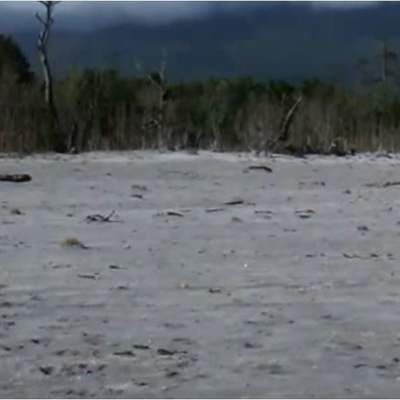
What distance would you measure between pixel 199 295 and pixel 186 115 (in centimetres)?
1920

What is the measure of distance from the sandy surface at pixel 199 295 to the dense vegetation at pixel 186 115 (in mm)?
8588

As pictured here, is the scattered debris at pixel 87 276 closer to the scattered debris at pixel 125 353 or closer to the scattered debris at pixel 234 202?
the scattered debris at pixel 125 353

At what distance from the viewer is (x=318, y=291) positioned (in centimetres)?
767

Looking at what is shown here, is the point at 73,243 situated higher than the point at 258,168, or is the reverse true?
the point at 73,243

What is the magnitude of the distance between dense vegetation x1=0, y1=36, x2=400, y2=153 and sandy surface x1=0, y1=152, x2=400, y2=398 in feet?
28.2

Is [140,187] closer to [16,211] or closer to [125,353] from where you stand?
[16,211]

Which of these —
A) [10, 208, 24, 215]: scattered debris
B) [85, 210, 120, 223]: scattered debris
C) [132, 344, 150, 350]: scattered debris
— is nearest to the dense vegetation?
[10, 208, 24, 215]: scattered debris

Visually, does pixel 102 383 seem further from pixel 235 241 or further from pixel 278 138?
pixel 278 138

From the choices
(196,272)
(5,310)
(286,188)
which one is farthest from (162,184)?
(5,310)

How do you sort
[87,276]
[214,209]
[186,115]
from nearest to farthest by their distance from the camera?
[87,276], [214,209], [186,115]

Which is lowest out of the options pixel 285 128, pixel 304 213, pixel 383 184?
pixel 383 184

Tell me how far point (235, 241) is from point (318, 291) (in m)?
2.37

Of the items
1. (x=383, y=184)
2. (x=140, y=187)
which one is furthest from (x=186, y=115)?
(x=140, y=187)

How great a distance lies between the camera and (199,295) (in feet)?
24.5
